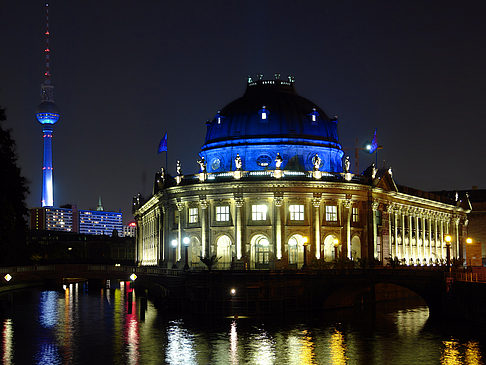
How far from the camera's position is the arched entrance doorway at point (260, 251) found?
324 feet

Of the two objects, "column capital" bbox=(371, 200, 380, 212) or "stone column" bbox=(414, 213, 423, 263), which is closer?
"column capital" bbox=(371, 200, 380, 212)

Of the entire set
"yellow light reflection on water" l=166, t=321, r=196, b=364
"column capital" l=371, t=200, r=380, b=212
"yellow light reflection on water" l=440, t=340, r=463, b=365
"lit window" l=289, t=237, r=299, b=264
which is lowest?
"yellow light reflection on water" l=440, t=340, r=463, b=365

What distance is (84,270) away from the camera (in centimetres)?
9612

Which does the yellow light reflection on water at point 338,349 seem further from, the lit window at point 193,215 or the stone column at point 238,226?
the lit window at point 193,215

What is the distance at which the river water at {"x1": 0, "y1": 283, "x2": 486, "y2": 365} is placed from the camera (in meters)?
55.8

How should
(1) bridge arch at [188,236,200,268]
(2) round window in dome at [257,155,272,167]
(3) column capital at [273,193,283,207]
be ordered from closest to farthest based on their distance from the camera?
(3) column capital at [273,193,283,207] → (1) bridge arch at [188,236,200,268] → (2) round window in dome at [257,155,272,167]

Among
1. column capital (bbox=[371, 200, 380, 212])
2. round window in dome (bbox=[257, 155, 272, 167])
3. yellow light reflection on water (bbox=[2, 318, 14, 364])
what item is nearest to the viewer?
yellow light reflection on water (bbox=[2, 318, 14, 364])

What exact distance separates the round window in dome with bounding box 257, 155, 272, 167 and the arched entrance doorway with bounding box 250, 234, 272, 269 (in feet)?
42.6

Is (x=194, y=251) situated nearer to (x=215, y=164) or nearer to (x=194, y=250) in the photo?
(x=194, y=250)

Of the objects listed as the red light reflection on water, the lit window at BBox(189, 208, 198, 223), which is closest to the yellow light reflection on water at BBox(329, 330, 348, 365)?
the red light reflection on water

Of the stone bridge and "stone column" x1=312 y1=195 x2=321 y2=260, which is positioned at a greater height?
"stone column" x1=312 y1=195 x2=321 y2=260

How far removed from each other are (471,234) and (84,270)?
4069 inches

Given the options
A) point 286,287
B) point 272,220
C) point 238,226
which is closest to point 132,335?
point 286,287

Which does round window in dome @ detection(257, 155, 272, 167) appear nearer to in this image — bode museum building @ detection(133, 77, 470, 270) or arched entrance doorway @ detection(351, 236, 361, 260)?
bode museum building @ detection(133, 77, 470, 270)
